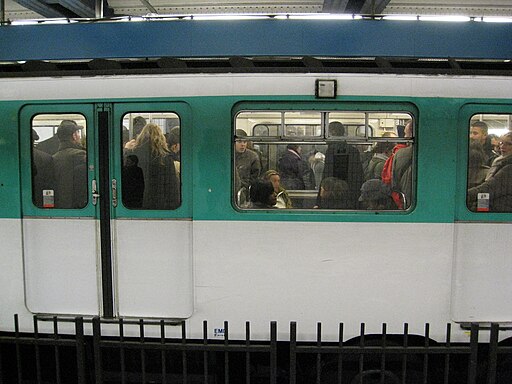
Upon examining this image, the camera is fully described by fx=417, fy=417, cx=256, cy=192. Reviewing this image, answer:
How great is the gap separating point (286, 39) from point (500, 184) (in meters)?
2.22

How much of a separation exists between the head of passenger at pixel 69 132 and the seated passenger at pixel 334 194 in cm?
221

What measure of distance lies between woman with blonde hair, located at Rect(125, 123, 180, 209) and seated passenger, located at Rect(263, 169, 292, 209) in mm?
813

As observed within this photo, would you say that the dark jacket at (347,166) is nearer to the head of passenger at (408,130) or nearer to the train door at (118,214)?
the head of passenger at (408,130)

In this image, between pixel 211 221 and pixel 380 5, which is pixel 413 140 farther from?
pixel 380 5

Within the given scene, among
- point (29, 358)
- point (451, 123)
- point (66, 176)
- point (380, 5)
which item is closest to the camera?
point (451, 123)

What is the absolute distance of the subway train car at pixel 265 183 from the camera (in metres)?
3.52

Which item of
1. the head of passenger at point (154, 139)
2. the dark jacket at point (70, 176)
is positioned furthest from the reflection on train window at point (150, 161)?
the dark jacket at point (70, 176)

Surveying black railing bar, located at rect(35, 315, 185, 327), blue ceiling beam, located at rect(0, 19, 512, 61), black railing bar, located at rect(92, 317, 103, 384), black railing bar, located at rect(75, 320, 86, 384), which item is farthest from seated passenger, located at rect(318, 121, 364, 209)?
black railing bar, located at rect(75, 320, 86, 384)

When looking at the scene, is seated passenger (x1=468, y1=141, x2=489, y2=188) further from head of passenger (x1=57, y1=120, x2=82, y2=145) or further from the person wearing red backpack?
head of passenger (x1=57, y1=120, x2=82, y2=145)

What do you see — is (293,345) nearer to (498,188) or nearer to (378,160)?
(378,160)

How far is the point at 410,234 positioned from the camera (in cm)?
352

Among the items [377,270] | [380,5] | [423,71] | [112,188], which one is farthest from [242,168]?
[380,5]

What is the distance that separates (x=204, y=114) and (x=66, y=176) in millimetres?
1385

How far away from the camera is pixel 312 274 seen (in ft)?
11.7
